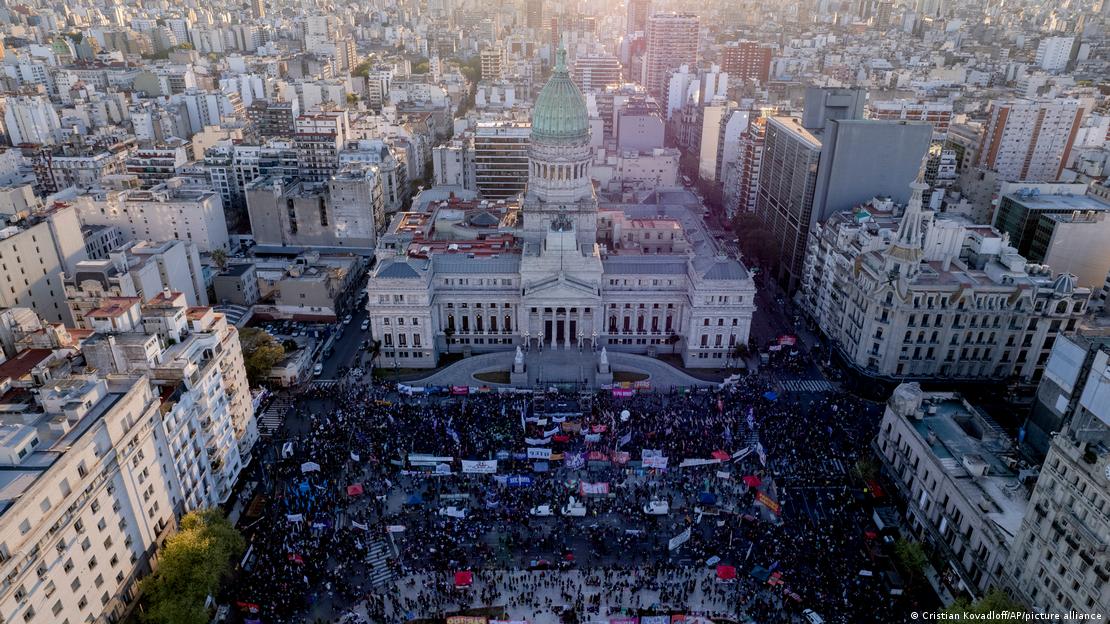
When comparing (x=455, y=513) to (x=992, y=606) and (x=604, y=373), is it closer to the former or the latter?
(x=604, y=373)

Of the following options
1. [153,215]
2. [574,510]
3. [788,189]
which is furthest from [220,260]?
[788,189]

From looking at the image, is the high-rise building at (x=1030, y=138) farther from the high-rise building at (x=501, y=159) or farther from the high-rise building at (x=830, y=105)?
the high-rise building at (x=501, y=159)

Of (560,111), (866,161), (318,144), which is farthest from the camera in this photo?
(318,144)

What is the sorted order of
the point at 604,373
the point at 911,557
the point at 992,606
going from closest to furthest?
the point at 992,606
the point at 911,557
the point at 604,373

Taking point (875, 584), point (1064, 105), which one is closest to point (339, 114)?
point (875, 584)

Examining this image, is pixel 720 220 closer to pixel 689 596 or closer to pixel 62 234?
pixel 689 596

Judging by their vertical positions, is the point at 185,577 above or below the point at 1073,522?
below

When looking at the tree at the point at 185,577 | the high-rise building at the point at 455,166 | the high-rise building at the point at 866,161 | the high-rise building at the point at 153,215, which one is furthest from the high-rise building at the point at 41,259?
the high-rise building at the point at 866,161
